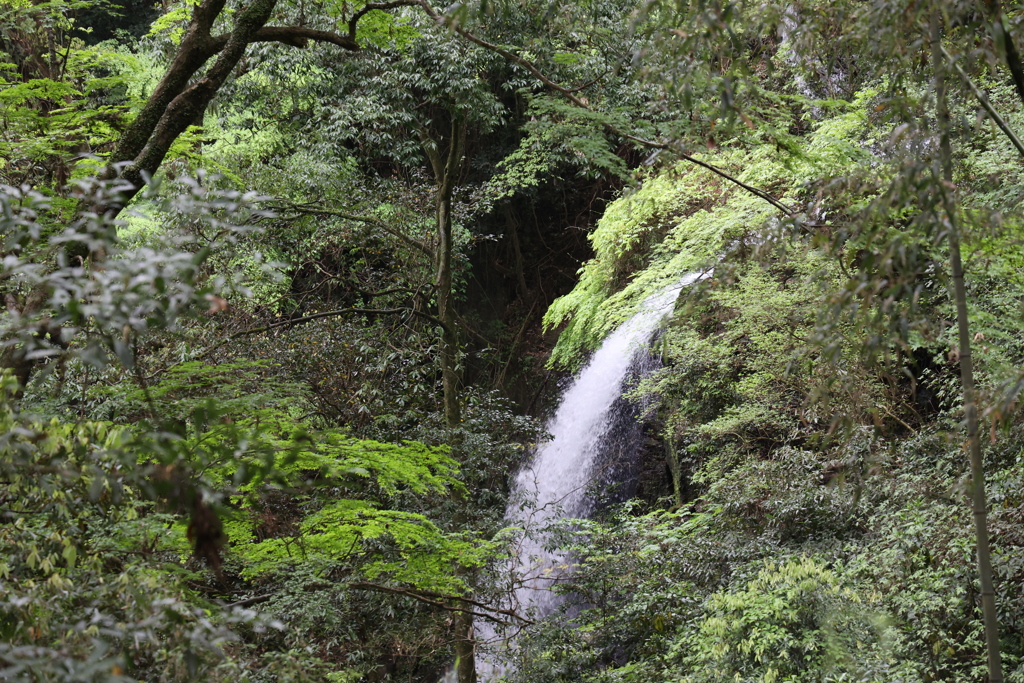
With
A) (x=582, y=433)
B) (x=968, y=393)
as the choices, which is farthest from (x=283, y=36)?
(x=582, y=433)

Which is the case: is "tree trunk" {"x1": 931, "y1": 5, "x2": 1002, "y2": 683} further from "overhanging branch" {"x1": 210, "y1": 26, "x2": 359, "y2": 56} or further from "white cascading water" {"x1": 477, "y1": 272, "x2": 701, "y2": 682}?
"white cascading water" {"x1": 477, "y1": 272, "x2": 701, "y2": 682}

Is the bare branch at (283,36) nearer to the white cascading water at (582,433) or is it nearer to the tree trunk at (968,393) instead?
the tree trunk at (968,393)

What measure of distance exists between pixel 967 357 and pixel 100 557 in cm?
Answer: 291

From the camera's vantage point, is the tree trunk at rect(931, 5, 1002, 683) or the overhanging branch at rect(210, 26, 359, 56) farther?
the overhanging branch at rect(210, 26, 359, 56)

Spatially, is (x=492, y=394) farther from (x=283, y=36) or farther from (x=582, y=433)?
(x=283, y=36)

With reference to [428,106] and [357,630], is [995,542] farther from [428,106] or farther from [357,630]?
[428,106]

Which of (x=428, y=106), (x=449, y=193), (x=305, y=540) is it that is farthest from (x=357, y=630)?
(x=428, y=106)

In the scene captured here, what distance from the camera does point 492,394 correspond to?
26.7 feet

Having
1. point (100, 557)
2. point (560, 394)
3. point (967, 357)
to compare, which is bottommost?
point (560, 394)

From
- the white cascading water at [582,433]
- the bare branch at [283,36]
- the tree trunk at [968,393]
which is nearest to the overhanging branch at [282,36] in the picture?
the bare branch at [283,36]

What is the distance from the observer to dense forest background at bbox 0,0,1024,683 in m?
2.19

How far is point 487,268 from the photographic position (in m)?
14.3

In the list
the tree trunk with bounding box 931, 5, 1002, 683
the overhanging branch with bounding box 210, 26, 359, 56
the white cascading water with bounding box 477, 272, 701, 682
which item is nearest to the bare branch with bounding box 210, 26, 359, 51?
the overhanging branch with bounding box 210, 26, 359, 56

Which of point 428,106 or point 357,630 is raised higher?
point 428,106
